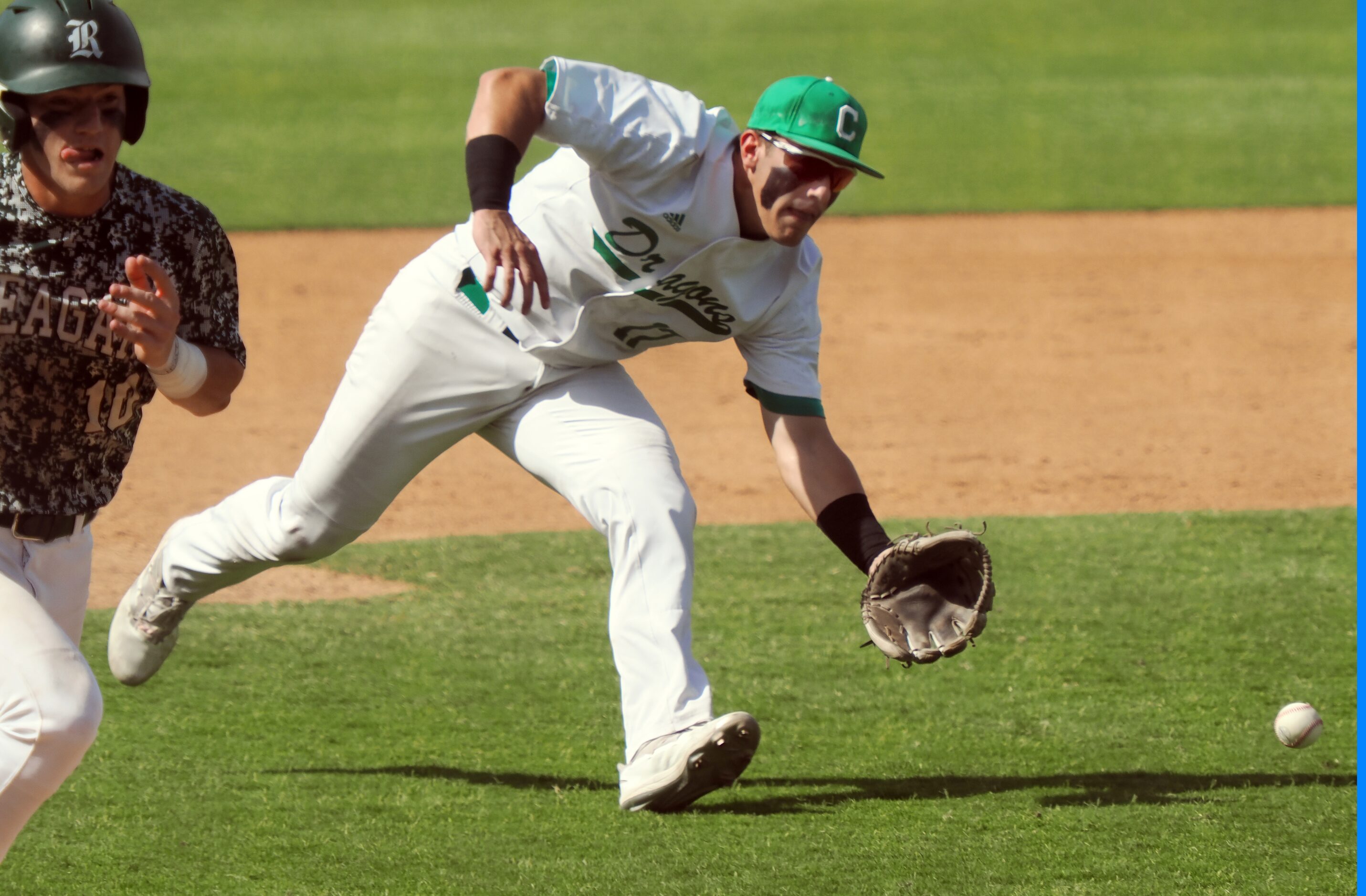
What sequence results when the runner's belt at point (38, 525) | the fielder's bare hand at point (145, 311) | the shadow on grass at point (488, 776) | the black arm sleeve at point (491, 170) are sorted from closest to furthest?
1. the fielder's bare hand at point (145, 311)
2. the runner's belt at point (38, 525)
3. the black arm sleeve at point (491, 170)
4. the shadow on grass at point (488, 776)

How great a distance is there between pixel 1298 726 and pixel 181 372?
302cm

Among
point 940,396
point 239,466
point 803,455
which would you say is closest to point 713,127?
point 803,455

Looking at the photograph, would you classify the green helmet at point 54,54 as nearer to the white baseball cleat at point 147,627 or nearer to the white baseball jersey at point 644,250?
the white baseball jersey at point 644,250

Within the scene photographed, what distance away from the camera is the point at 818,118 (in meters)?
3.76

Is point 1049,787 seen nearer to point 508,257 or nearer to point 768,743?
point 768,743

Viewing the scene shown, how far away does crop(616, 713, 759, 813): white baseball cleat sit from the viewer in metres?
3.58

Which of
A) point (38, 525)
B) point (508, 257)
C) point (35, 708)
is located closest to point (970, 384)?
point (508, 257)

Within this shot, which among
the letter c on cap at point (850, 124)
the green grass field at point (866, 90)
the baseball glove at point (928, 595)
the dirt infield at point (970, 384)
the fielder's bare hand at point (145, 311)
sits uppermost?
the fielder's bare hand at point (145, 311)

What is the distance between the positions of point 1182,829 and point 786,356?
4.94 feet

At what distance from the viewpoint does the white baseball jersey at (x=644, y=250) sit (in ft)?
12.8

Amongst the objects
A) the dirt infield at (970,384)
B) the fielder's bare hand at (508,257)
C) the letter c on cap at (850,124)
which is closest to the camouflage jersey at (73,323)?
the fielder's bare hand at (508,257)

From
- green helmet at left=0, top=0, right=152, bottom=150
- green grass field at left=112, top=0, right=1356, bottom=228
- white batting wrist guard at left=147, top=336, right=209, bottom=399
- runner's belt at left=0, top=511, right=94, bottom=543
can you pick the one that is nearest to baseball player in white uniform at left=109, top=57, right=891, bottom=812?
white batting wrist guard at left=147, top=336, right=209, bottom=399

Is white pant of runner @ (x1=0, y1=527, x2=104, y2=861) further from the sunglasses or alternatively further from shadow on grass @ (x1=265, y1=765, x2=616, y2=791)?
the sunglasses

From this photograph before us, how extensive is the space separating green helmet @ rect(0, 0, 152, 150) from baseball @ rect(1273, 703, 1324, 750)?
129 inches
